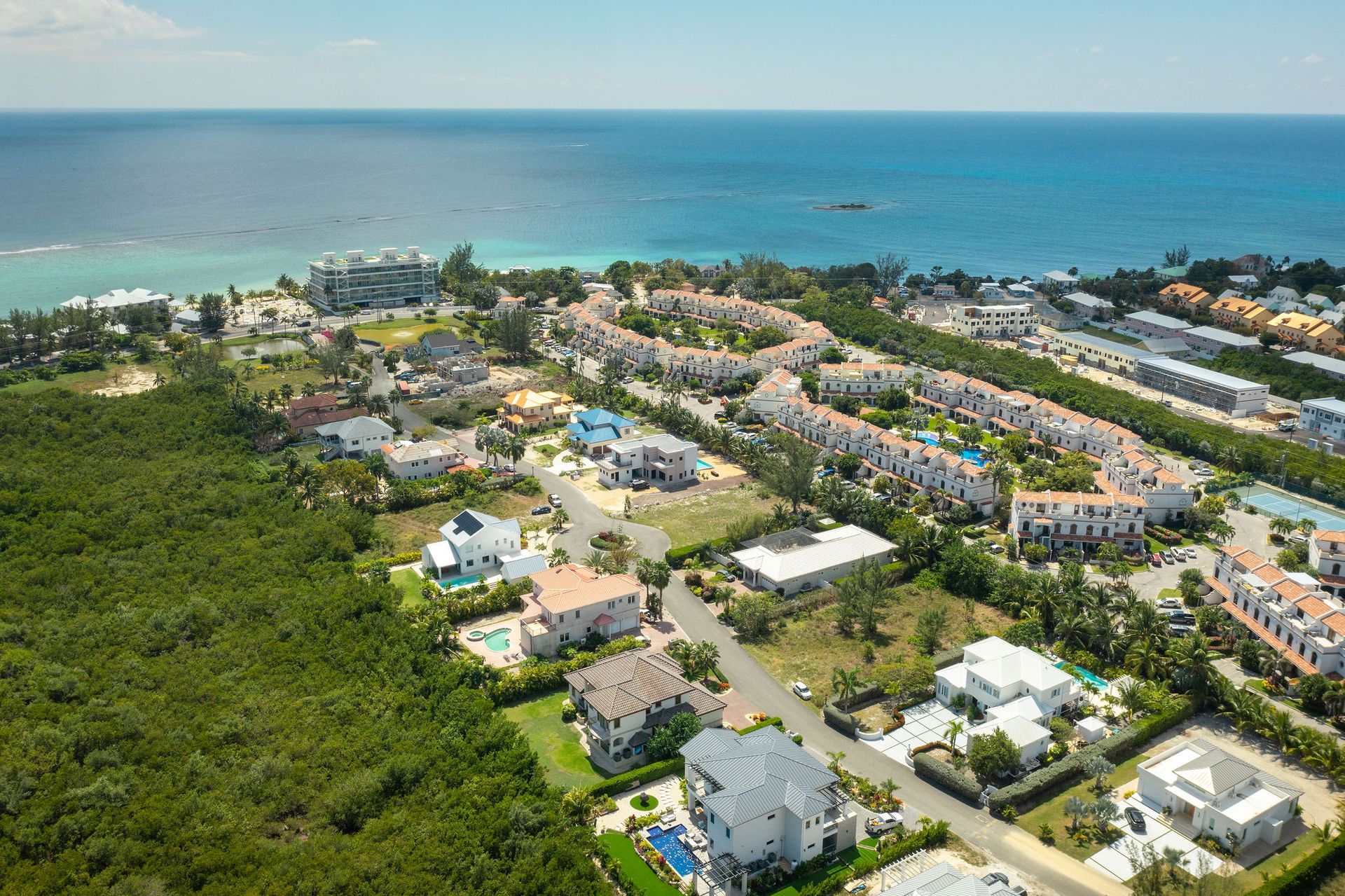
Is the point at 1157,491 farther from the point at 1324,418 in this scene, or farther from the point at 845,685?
the point at 845,685

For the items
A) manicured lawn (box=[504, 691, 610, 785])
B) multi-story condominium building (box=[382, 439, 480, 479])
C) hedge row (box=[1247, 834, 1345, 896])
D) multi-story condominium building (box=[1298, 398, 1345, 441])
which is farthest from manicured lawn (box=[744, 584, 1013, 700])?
multi-story condominium building (box=[1298, 398, 1345, 441])

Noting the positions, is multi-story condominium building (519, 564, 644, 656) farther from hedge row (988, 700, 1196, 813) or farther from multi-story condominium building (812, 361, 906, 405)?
multi-story condominium building (812, 361, 906, 405)

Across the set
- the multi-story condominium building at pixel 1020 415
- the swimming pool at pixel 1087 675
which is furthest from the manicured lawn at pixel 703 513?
the multi-story condominium building at pixel 1020 415

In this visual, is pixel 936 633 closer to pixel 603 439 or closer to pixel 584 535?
pixel 584 535

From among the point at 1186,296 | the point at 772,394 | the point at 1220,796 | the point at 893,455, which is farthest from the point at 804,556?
the point at 1186,296

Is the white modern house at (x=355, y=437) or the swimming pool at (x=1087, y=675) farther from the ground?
the white modern house at (x=355, y=437)

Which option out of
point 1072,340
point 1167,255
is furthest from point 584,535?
point 1167,255

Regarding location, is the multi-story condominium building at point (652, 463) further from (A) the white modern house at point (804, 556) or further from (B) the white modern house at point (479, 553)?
(B) the white modern house at point (479, 553)
